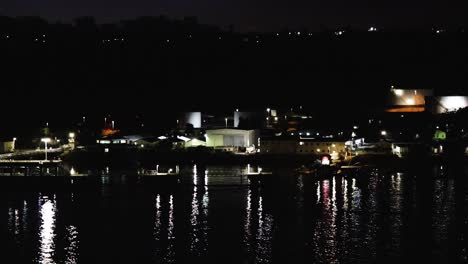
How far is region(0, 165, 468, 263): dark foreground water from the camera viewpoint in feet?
20.9

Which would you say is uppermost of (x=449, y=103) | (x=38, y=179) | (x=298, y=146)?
(x=449, y=103)

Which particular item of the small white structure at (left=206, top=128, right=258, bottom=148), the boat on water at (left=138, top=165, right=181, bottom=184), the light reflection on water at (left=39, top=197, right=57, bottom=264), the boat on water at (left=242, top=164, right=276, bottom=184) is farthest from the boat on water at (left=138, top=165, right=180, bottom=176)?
the small white structure at (left=206, top=128, right=258, bottom=148)

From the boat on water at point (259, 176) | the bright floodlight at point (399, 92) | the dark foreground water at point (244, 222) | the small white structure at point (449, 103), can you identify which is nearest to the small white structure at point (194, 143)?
the boat on water at point (259, 176)

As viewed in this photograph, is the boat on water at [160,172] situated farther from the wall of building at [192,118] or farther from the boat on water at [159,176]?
the wall of building at [192,118]

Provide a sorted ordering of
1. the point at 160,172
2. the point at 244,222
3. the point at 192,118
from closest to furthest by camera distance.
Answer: the point at 244,222 → the point at 160,172 → the point at 192,118

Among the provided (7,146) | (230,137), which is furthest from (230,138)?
(7,146)

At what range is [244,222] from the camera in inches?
302

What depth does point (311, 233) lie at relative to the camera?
23.5 ft

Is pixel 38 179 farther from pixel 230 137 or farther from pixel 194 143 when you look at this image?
pixel 230 137

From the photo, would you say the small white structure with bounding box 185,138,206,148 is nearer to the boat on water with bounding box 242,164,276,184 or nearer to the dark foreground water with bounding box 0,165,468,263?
the boat on water with bounding box 242,164,276,184

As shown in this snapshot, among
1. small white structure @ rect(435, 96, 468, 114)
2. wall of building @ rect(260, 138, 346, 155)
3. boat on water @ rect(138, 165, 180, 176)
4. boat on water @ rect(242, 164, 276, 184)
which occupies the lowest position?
boat on water @ rect(242, 164, 276, 184)

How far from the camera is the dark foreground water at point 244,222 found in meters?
6.38

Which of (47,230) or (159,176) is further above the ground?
(159,176)

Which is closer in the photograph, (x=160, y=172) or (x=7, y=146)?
(x=160, y=172)
